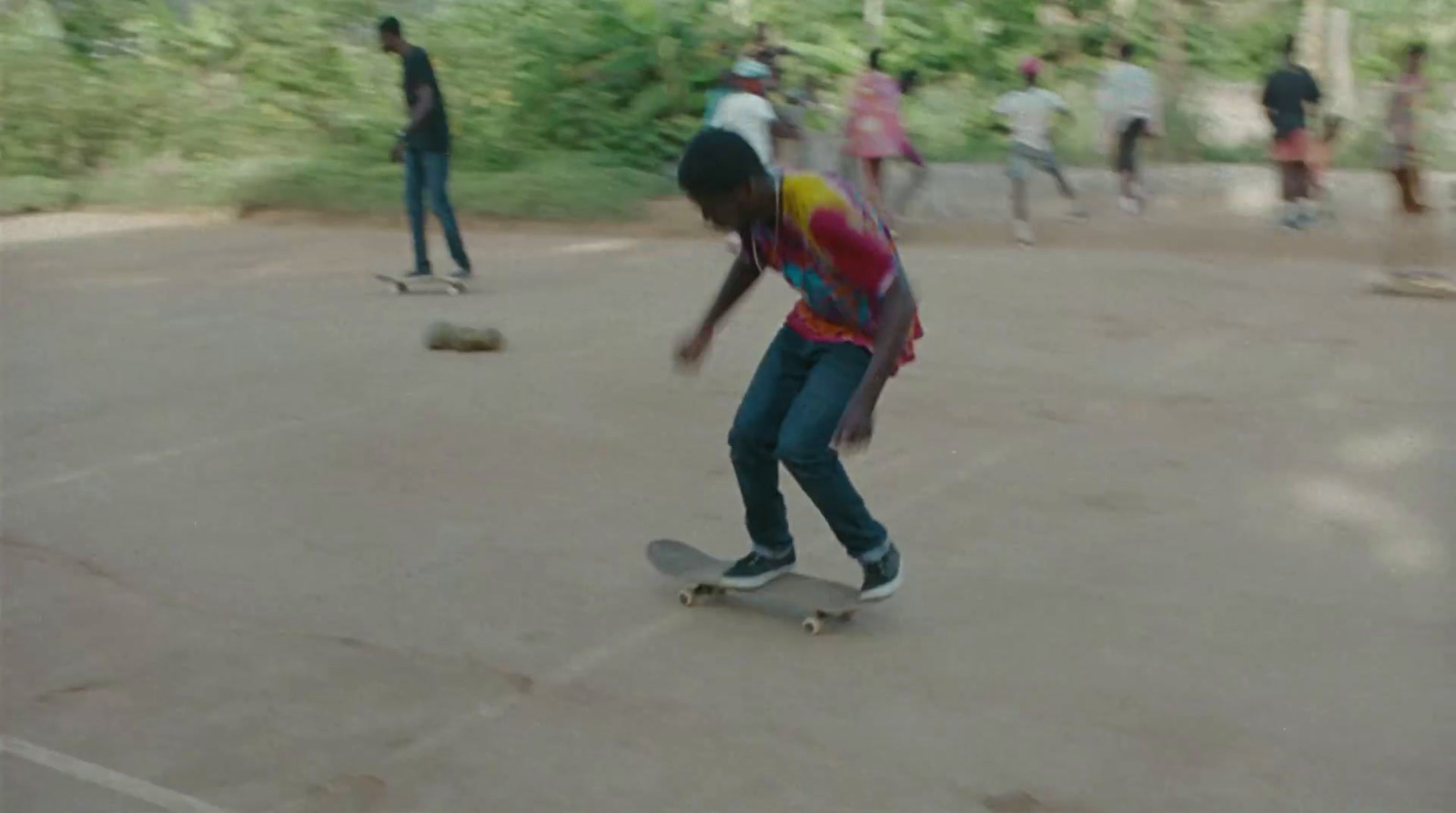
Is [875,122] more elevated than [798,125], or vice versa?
[875,122]

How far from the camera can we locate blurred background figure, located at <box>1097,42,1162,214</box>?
14.4m

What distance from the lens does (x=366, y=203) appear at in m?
16.8

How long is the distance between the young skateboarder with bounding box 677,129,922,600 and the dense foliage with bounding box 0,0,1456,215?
42.1 feet

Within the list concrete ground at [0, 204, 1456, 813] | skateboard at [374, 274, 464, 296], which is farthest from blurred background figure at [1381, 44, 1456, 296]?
skateboard at [374, 274, 464, 296]

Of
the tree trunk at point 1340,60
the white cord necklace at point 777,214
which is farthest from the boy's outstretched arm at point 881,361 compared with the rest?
the tree trunk at point 1340,60

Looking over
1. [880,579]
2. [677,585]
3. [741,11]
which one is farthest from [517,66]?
[880,579]

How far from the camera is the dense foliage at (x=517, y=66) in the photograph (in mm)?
18078

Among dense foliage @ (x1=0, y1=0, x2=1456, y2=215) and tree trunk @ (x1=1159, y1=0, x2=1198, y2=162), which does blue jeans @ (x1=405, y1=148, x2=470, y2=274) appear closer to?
dense foliage @ (x1=0, y1=0, x2=1456, y2=215)

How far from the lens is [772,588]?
4863mm

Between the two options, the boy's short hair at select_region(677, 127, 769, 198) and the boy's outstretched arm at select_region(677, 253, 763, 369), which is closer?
the boy's short hair at select_region(677, 127, 769, 198)

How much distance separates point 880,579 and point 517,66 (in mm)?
14846

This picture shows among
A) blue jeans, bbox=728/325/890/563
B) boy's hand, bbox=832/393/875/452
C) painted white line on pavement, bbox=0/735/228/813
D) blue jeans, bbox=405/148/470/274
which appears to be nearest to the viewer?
painted white line on pavement, bbox=0/735/228/813

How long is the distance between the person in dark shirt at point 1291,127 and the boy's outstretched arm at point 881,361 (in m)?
10.0

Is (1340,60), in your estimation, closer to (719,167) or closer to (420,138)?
(420,138)
